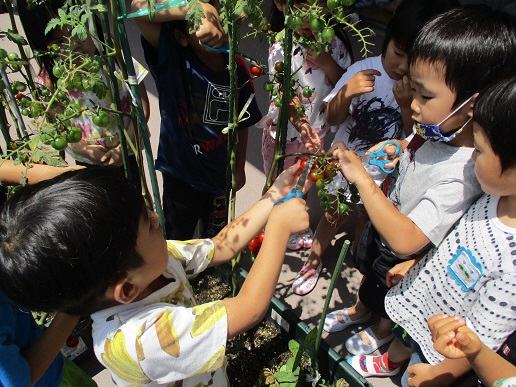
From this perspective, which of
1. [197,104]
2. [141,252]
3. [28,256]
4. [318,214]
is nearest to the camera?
[28,256]

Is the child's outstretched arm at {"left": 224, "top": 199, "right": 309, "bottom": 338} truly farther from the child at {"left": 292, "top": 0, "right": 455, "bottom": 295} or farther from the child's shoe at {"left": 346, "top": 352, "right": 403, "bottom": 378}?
the child's shoe at {"left": 346, "top": 352, "right": 403, "bottom": 378}

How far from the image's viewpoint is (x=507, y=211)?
3.18 feet

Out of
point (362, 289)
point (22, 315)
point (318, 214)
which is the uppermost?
point (22, 315)

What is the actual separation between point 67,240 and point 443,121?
0.89 metres

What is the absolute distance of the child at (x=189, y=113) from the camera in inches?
55.9

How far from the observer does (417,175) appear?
1.20m

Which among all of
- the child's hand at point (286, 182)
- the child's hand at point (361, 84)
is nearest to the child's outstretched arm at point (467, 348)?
the child's hand at point (286, 182)

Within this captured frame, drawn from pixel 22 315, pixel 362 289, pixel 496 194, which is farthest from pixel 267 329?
pixel 496 194

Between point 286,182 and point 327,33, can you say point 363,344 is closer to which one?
point 286,182

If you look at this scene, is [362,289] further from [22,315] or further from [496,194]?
[22,315]

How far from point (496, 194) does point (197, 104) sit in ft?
3.36

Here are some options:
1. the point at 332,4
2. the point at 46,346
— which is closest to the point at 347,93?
the point at 332,4

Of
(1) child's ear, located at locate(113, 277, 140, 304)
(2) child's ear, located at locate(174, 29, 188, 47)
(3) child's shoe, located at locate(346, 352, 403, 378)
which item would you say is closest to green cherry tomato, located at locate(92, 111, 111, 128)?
(1) child's ear, located at locate(113, 277, 140, 304)

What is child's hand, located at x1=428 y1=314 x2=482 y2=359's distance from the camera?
899 mm
